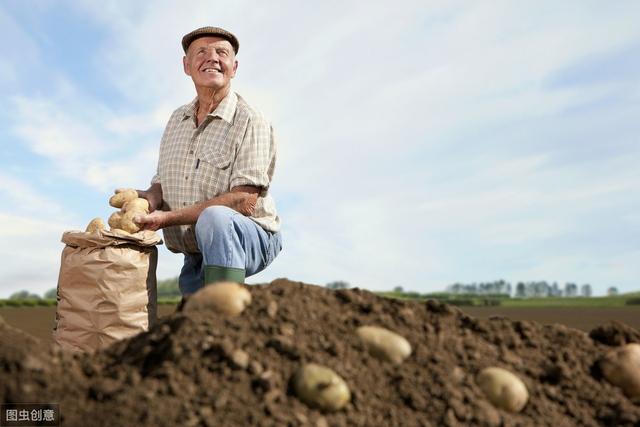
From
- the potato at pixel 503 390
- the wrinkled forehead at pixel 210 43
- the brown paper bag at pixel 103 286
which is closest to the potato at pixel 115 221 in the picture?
the brown paper bag at pixel 103 286

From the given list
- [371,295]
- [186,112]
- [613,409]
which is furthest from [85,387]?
[186,112]

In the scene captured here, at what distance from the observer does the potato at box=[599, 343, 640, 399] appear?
2.79 m

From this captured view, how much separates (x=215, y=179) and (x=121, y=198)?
2.31 feet

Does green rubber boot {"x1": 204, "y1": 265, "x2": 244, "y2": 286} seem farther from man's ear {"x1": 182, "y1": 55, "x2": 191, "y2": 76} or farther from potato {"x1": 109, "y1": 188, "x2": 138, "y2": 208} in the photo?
man's ear {"x1": 182, "y1": 55, "x2": 191, "y2": 76}

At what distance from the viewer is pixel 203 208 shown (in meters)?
4.36

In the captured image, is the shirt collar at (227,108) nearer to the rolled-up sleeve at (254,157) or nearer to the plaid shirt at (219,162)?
the plaid shirt at (219,162)

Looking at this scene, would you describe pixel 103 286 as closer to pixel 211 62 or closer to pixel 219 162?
pixel 219 162

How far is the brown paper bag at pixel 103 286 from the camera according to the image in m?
4.34

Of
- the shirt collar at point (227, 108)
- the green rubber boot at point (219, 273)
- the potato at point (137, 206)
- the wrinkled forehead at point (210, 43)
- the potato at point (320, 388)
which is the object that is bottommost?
the potato at point (320, 388)

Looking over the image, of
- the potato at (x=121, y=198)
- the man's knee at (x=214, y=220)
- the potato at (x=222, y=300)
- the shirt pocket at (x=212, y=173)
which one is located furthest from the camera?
the potato at (x=121, y=198)

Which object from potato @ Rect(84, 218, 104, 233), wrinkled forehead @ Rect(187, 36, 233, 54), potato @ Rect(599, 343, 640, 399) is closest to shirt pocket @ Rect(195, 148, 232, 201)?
potato @ Rect(84, 218, 104, 233)

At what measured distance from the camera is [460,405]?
2.38 metres

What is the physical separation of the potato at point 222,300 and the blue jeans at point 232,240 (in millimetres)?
1364

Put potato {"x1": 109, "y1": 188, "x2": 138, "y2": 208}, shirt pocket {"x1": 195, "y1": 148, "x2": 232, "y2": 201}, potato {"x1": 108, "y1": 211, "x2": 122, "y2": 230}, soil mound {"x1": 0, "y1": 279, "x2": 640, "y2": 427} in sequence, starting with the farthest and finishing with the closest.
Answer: potato {"x1": 109, "y1": 188, "x2": 138, "y2": 208}, shirt pocket {"x1": 195, "y1": 148, "x2": 232, "y2": 201}, potato {"x1": 108, "y1": 211, "x2": 122, "y2": 230}, soil mound {"x1": 0, "y1": 279, "x2": 640, "y2": 427}
